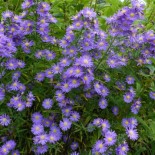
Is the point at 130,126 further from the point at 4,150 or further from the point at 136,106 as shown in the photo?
the point at 4,150

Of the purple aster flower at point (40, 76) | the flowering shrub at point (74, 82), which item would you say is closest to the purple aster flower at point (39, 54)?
the flowering shrub at point (74, 82)

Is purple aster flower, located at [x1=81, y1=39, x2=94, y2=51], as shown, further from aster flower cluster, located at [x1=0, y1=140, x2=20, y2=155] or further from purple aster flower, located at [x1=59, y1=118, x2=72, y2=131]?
aster flower cluster, located at [x1=0, y1=140, x2=20, y2=155]

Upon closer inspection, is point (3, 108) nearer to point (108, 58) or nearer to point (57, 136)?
point (57, 136)

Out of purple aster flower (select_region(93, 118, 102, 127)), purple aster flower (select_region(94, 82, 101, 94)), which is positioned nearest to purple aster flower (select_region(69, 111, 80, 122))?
purple aster flower (select_region(93, 118, 102, 127))

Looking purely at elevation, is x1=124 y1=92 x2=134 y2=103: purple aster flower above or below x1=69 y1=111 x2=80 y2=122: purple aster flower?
above

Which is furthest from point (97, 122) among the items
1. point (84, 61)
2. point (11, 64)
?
point (11, 64)

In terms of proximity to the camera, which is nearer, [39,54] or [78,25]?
[78,25]

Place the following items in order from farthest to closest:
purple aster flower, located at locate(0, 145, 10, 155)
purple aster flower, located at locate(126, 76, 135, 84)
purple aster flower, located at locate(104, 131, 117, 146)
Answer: purple aster flower, located at locate(126, 76, 135, 84) → purple aster flower, located at locate(0, 145, 10, 155) → purple aster flower, located at locate(104, 131, 117, 146)

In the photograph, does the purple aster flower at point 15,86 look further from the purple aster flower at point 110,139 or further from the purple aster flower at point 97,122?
the purple aster flower at point 110,139
